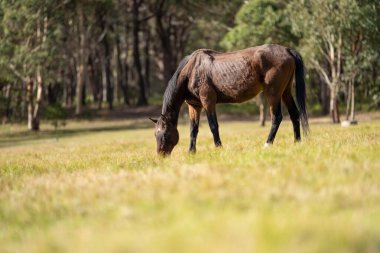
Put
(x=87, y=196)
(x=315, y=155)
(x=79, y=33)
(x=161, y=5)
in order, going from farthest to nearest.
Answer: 1. (x=161, y=5)
2. (x=79, y=33)
3. (x=315, y=155)
4. (x=87, y=196)

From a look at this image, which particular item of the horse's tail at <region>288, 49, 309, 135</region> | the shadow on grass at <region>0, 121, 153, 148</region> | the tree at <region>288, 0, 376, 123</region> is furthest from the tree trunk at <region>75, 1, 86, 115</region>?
→ the horse's tail at <region>288, 49, 309, 135</region>

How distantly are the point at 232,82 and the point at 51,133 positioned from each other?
34009mm

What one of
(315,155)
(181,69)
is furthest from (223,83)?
(315,155)

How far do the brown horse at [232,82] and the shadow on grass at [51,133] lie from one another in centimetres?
2608

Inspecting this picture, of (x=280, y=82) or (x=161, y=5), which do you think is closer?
(x=280, y=82)

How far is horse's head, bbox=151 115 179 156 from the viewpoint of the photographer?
14.0 metres

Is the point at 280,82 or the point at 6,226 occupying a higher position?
the point at 280,82

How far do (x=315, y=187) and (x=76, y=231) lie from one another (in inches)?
112

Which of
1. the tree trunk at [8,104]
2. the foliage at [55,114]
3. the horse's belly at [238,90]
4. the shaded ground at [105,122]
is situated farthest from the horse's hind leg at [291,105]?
the tree trunk at [8,104]

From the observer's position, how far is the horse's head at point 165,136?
14.0m

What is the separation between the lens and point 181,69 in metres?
14.6

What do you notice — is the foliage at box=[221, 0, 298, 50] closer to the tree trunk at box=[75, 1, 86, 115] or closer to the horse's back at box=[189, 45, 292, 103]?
the tree trunk at box=[75, 1, 86, 115]

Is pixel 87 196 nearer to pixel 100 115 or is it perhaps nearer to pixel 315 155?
pixel 315 155

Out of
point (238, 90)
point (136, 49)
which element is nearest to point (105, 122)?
point (136, 49)
